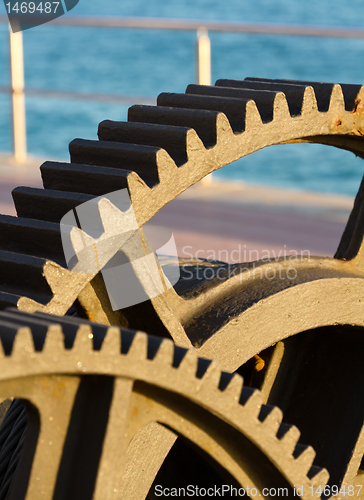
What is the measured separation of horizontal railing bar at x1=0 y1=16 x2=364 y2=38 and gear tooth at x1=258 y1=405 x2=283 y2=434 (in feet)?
10.2

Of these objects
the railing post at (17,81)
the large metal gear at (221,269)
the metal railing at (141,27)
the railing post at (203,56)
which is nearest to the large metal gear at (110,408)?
the large metal gear at (221,269)

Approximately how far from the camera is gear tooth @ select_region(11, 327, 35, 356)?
1.87 ft

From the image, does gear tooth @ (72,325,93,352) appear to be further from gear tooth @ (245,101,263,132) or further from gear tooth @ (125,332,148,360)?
gear tooth @ (245,101,263,132)

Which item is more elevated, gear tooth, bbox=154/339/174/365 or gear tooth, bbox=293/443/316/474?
gear tooth, bbox=154/339/174/365

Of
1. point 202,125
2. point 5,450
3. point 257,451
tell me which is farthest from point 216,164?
point 5,450

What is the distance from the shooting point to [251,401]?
730 millimetres

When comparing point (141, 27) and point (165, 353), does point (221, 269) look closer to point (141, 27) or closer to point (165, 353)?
point (165, 353)

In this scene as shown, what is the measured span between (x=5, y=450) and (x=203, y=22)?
3535mm

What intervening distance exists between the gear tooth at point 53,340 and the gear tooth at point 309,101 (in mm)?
530

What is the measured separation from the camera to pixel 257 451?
77cm

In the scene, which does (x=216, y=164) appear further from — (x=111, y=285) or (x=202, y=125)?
(x=111, y=285)

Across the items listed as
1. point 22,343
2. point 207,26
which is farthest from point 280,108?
point 207,26

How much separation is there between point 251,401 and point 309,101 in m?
0.45

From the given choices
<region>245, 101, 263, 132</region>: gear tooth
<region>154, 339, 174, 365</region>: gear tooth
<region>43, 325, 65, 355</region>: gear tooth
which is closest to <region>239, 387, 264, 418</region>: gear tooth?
<region>154, 339, 174, 365</region>: gear tooth
